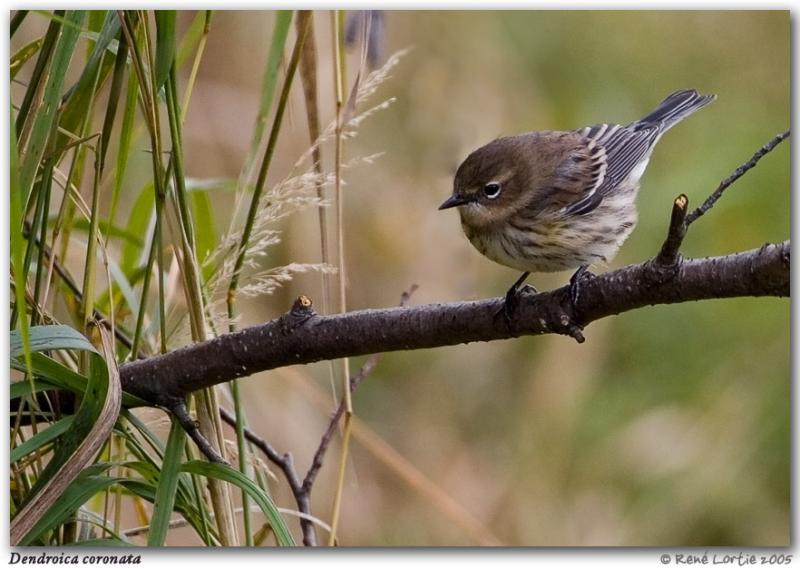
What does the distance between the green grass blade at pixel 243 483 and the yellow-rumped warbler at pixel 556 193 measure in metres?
1.10

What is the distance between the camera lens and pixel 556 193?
300 cm

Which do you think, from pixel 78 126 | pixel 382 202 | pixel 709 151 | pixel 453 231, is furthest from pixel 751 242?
pixel 78 126

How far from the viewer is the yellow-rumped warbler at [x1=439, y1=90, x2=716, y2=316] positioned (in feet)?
9.16

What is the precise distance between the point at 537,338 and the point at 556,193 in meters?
1.63

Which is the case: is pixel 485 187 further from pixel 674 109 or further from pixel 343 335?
pixel 343 335

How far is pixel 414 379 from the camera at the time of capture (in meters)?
4.64

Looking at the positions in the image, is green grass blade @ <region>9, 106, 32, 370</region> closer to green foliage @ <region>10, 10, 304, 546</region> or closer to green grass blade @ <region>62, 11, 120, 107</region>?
green foliage @ <region>10, 10, 304, 546</region>

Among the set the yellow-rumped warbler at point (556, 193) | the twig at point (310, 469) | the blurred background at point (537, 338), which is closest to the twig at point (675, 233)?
the twig at point (310, 469)

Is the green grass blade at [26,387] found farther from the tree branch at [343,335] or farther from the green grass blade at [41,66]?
the green grass blade at [41,66]

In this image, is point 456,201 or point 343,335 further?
point 456,201

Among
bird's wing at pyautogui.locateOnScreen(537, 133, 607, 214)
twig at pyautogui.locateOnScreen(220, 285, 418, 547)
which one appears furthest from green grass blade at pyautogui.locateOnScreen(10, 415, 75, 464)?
bird's wing at pyautogui.locateOnScreen(537, 133, 607, 214)

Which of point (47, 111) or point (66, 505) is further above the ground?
point (47, 111)

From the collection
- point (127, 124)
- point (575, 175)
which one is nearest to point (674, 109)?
point (575, 175)

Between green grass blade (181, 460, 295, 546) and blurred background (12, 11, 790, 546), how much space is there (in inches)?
67.4
